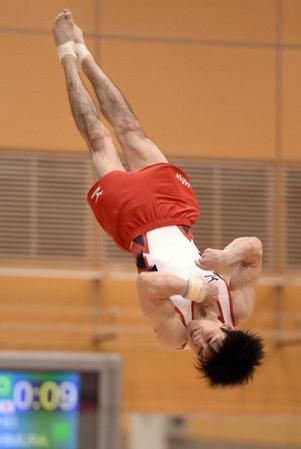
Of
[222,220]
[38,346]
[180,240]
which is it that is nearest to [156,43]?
[222,220]

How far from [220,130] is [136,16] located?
145cm

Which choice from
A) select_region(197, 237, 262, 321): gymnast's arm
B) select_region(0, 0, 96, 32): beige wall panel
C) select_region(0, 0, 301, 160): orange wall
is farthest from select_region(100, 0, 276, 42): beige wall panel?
select_region(197, 237, 262, 321): gymnast's arm

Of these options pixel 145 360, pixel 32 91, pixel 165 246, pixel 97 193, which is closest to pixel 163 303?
pixel 165 246

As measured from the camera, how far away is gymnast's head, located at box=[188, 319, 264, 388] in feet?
20.4

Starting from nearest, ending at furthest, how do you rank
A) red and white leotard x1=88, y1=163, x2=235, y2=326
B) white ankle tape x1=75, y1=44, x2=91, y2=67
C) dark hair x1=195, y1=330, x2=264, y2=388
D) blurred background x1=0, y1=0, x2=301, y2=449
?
dark hair x1=195, y1=330, x2=264, y2=388
red and white leotard x1=88, y1=163, x2=235, y2=326
white ankle tape x1=75, y1=44, x2=91, y2=67
blurred background x1=0, y1=0, x2=301, y2=449

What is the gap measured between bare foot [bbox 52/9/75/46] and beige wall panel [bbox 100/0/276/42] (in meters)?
3.98

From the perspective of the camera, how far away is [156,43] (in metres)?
11.4

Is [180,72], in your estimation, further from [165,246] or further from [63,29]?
[165,246]

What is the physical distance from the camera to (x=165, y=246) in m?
6.68

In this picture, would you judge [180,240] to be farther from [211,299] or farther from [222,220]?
[222,220]

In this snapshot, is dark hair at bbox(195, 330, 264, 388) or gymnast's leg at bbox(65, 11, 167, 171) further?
gymnast's leg at bbox(65, 11, 167, 171)

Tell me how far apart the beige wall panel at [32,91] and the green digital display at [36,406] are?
9.48 ft

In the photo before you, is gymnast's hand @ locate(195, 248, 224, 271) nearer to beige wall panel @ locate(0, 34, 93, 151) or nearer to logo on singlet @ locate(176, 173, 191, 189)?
logo on singlet @ locate(176, 173, 191, 189)

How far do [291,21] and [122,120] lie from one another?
4918mm
